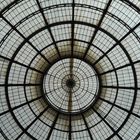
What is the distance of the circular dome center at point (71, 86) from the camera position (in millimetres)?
29719

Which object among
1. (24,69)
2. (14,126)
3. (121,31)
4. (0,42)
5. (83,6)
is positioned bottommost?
(14,126)

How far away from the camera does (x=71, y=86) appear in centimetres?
2969

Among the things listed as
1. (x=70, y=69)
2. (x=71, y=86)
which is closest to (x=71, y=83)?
(x=71, y=86)

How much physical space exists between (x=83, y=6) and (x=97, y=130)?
38.1 feet

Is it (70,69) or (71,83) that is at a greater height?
(70,69)

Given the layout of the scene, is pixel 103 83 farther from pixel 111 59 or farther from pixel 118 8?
pixel 118 8

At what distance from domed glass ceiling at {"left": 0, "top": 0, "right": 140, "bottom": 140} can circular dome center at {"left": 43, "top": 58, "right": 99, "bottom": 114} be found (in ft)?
0.31

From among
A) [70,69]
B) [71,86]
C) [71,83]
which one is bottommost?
[71,86]

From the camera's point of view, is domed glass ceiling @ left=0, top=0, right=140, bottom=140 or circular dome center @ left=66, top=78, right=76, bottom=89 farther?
circular dome center @ left=66, top=78, right=76, bottom=89

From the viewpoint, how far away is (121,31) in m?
26.6

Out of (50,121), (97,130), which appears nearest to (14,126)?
(50,121)

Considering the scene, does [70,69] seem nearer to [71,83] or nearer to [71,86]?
[71,83]

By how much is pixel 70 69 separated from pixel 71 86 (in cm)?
161

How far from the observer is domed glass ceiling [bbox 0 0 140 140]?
26031 millimetres
